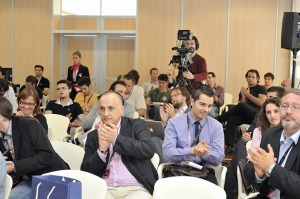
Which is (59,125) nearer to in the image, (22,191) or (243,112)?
(22,191)

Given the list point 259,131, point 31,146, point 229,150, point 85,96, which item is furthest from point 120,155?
point 229,150

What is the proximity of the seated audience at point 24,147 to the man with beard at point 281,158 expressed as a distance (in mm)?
1469

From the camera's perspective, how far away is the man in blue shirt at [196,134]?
3.88m

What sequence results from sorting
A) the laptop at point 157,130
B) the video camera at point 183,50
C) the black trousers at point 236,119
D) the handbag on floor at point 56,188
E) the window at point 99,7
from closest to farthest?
the handbag on floor at point 56,188 < the laptop at point 157,130 < the video camera at point 183,50 < the black trousers at point 236,119 < the window at point 99,7

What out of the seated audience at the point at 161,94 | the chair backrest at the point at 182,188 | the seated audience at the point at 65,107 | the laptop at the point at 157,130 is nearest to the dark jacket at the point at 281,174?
the chair backrest at the point at 182,188

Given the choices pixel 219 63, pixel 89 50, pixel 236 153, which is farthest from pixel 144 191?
pixel 89 50

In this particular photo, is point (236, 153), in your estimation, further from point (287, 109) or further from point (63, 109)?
point (63, 109)

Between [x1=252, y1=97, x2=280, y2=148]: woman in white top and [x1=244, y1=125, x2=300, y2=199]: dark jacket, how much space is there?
3.54 ft

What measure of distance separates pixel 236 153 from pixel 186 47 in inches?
94.4

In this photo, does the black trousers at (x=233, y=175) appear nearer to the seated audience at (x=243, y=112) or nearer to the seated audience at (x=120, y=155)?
the seated audience at (x=120, y=155)

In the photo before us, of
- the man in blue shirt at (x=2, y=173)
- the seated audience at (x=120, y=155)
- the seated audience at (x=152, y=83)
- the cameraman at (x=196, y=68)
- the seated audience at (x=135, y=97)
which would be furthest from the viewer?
the seated audience at (x=152, y=83)

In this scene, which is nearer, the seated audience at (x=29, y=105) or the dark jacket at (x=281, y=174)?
the dark jacket at (x=281, y=174)

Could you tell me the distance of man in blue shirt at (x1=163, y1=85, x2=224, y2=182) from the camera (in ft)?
12.7

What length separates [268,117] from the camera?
4.23 metres
